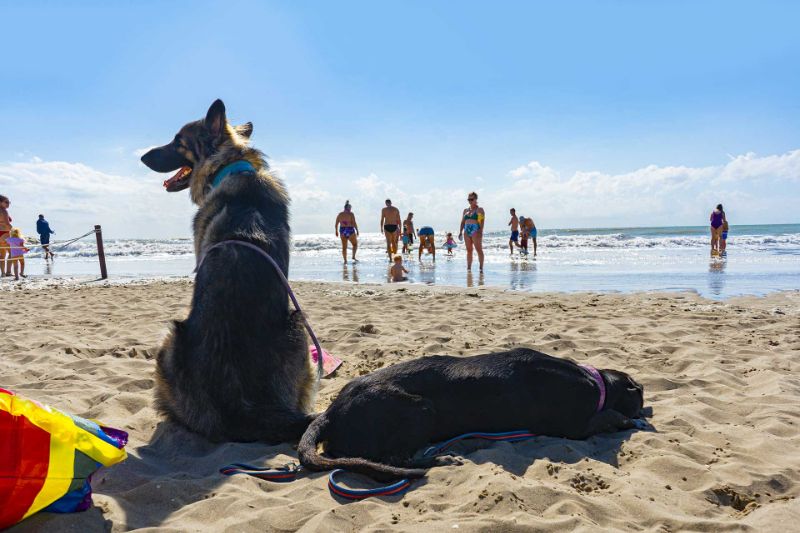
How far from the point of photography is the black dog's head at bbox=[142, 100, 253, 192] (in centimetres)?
407

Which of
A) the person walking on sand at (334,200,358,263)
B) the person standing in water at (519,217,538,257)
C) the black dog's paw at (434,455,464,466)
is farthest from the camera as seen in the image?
the person standing in water at (519,217,538,257)

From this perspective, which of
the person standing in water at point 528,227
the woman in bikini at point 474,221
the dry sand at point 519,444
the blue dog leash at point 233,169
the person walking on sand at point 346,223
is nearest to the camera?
the dry sand at point 519,444

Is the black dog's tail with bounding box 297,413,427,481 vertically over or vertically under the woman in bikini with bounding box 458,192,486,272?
under

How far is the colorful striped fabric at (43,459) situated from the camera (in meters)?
1.98

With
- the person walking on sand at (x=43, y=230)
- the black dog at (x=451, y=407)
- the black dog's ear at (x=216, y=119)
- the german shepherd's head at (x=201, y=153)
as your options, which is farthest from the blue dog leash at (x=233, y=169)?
Result: the person walking on sand at (x=43, y=230)

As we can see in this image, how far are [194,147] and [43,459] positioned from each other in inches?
107

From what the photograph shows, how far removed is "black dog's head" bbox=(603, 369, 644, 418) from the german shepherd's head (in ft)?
9.66

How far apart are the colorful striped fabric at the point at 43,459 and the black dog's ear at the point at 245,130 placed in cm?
273

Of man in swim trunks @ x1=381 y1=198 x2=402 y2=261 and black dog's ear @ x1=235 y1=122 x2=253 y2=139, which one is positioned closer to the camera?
black dog's ear @ x1=235 y1=122 x2=253 y2=139

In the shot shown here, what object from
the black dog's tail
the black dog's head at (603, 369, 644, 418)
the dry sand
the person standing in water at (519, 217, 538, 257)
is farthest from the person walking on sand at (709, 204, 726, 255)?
the black dog's tail

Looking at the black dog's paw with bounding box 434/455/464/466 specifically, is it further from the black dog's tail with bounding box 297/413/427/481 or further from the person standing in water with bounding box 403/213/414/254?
the person standing in water with bounding box 403/213/414/254

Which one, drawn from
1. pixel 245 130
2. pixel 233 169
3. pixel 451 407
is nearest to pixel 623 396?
pixel 451 407

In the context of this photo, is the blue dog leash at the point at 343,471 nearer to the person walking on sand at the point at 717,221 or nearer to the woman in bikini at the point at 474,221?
the woman in bikini at the point at 474,221

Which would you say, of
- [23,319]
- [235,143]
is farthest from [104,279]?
[235,143]
